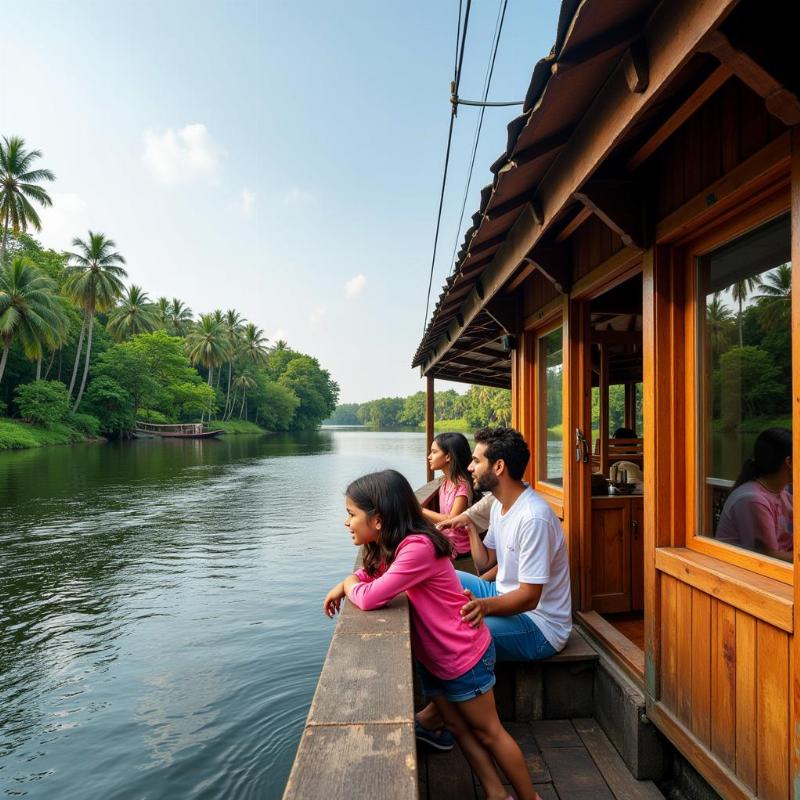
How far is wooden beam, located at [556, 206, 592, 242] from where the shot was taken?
306cm

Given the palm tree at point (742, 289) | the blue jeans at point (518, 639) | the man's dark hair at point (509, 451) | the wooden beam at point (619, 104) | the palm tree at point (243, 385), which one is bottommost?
the blue jeans at point (518, 639)

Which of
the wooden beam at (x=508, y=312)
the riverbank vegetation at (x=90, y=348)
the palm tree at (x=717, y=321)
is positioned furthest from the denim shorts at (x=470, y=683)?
the riverbank vegetation at (x=90, y=348)

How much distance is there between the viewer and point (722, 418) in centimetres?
216

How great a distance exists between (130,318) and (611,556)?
52.0 m

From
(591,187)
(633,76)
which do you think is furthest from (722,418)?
(633,76)

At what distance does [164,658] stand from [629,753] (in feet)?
14.8

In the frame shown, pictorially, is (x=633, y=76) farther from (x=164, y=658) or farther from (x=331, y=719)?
(x=164, y=658)

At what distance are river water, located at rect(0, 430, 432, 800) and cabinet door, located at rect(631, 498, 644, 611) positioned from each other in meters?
2.54

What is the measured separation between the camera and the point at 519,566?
2453mm

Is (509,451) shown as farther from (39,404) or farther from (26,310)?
(39,404)

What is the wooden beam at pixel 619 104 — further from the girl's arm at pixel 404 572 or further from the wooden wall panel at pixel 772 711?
the wooden wall panel at pixel 772 711

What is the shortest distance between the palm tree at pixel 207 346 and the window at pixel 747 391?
56.7 meters

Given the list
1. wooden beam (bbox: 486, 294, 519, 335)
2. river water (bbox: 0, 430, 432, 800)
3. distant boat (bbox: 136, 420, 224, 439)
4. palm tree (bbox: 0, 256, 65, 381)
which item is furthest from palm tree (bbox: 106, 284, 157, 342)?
wooden beam (bbox: 486, 294, 519, 335)

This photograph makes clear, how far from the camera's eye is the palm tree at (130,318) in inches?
1919
